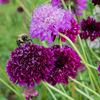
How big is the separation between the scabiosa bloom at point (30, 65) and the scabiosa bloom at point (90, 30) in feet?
0.62

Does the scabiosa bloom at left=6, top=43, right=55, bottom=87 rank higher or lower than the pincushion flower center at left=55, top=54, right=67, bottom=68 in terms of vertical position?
higher

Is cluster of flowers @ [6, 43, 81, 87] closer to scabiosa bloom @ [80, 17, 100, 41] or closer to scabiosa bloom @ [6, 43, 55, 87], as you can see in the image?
scabiosa bloom @ [6, 43, 55, 87]

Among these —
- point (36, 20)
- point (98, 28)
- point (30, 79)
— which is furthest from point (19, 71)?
point (98, 28)

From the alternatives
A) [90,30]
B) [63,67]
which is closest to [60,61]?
[63,67]

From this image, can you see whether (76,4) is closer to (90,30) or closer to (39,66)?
(90,30)

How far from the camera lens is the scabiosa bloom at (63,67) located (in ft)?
1.48

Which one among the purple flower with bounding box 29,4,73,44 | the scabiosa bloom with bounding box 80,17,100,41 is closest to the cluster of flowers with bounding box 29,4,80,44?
the purple flower with bounding box 29,4,73,44

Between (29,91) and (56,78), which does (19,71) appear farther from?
(29,91)

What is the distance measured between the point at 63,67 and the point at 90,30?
21 centimetres

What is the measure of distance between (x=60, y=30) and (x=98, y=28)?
18 cm

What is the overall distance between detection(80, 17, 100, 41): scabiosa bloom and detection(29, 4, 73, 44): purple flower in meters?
0.14

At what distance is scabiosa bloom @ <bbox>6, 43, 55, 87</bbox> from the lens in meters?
0.44

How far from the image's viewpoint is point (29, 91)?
63cm

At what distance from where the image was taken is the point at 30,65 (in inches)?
17.5
